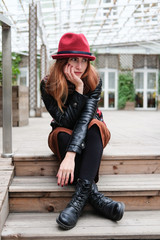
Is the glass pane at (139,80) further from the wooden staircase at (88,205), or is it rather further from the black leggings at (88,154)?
the black leggings at (88,154)

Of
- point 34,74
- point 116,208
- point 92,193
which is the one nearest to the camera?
point 116,208

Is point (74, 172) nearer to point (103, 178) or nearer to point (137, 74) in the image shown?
point (103, 178)

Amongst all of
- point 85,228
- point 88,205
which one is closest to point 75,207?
point 85,228

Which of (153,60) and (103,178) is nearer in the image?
(103,178)

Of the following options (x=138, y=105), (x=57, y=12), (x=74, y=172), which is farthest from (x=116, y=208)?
(x=138, y=105)

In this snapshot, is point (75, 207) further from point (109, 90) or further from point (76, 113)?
point (109, 90)

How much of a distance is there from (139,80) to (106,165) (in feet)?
45.6

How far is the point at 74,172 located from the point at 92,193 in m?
0.17

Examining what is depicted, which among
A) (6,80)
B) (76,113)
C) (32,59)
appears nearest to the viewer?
(76,113)

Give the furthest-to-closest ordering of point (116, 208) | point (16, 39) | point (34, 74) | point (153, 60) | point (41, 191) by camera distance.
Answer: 1. point (153, 60)
2. point (16, 39)
3. point (34, 74)
4. point (41, 191)
5. point (116, 208)

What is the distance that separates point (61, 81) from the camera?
1772 mm

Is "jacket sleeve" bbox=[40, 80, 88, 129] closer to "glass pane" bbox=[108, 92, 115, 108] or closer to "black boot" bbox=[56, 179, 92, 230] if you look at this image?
"black boot" bbox=[56, 179, 92, 230]

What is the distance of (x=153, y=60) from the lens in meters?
15.2

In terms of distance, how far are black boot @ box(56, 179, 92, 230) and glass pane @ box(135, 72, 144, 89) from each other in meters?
14.3
